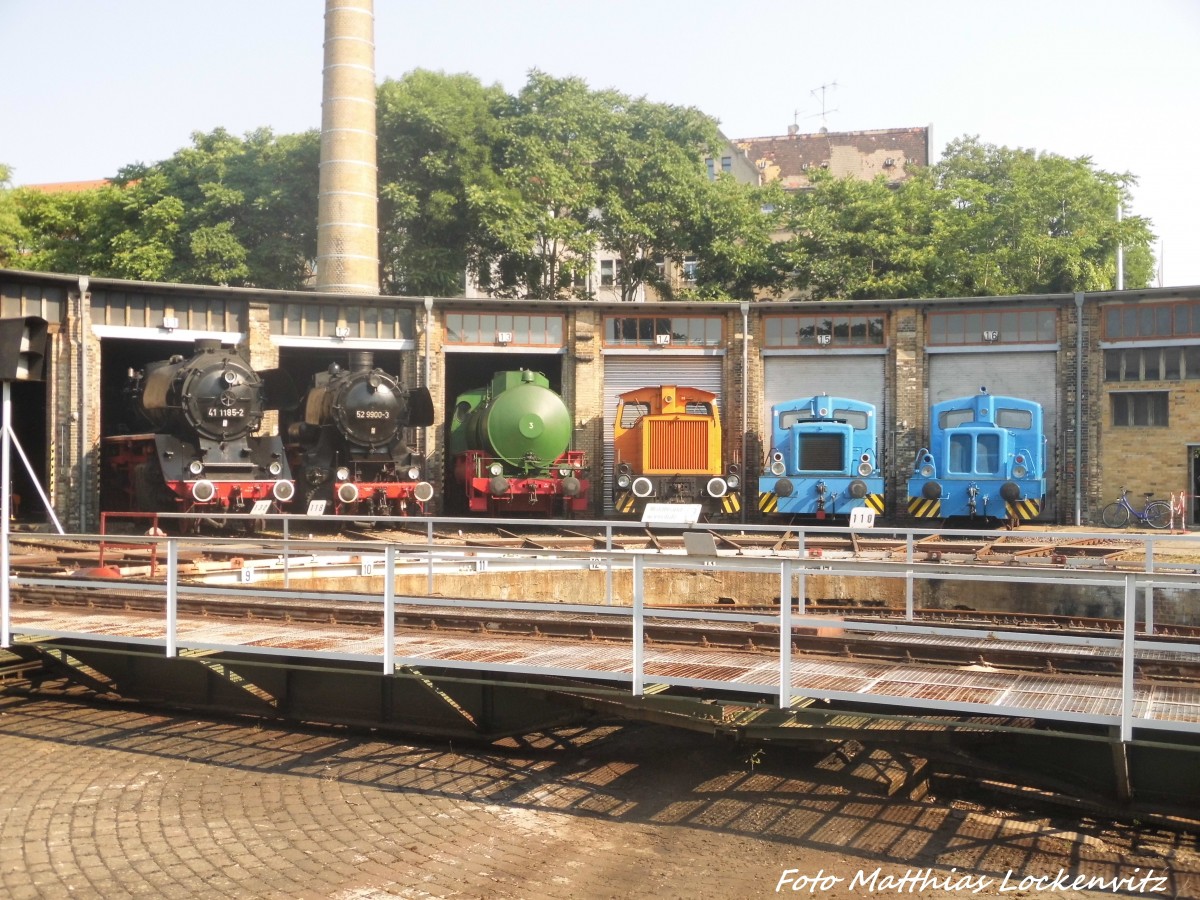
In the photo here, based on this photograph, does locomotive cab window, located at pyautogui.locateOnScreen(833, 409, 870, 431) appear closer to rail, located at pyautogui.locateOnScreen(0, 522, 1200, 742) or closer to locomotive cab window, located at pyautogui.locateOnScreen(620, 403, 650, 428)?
locomotive cab window, located at pyautogui.locateOnScreen(620, 403, 650, 428)

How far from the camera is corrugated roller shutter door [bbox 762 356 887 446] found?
91.9 feet

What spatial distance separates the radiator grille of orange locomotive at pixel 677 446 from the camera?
24.9m

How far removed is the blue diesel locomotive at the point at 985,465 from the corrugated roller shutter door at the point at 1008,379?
199cm

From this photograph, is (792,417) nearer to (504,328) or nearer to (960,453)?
(960,453)

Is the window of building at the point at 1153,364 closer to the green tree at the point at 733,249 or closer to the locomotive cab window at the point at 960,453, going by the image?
the locomotive cab window at the point at 960,453

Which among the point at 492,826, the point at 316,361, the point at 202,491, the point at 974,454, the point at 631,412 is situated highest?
the point at 316,361

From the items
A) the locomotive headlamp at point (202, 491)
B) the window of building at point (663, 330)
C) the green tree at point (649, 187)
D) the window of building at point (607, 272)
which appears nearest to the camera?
the locomotive headlamp at point (202, 491)

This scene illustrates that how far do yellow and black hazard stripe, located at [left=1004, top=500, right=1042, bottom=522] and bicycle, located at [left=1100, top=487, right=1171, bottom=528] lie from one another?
318 centimetres

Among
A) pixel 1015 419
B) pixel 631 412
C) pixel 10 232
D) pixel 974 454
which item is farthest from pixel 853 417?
pixel 10 232

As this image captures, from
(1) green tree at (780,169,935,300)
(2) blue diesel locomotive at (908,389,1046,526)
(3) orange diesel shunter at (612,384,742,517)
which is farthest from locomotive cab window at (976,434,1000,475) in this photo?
(1) green tree at (780,169,935,300)

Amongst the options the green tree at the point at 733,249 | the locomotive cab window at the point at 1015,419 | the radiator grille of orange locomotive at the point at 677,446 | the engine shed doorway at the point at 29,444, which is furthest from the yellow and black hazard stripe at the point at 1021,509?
the engine shed doorway at the point at 29,444

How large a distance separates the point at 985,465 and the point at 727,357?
7151 mm

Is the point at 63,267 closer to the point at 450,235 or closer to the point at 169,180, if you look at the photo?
the point at 169,180

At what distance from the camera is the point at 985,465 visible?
24.2 metres
